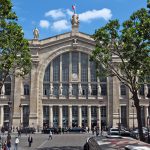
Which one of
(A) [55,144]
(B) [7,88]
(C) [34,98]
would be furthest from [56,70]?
(A) [55,144]

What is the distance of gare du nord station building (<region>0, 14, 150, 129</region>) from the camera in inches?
3295

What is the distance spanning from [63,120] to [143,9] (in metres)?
55.8

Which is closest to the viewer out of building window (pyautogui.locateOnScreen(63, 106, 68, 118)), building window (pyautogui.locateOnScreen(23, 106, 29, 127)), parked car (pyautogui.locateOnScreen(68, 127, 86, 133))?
parked car (pyautogui.locateOnScreen(68, 127, 86, 133))

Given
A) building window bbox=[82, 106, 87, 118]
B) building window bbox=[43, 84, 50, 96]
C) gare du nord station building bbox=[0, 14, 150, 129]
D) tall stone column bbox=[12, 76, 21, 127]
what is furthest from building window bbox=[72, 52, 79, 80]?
tall stone column bbox=[12, 76, 21, 127]

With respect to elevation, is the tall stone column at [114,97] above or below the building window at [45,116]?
above

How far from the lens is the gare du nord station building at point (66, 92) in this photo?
83.7 meters

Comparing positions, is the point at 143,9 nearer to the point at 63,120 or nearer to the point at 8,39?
the point at 8,39

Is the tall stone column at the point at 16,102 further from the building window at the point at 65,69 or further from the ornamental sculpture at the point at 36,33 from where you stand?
the ornamental sculpture at the point at 36,33

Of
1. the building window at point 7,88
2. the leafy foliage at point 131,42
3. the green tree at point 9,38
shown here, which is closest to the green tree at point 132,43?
the leafy foliage at point 131,42

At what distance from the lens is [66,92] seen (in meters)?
85.7

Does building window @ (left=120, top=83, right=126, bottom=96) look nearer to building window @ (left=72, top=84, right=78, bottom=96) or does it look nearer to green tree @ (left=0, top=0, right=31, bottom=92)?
building window @ (left=72, top=84, right=78, bottom=96)

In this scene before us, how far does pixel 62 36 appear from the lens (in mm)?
87250

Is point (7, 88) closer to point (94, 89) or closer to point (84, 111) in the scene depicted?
point (84, 111)

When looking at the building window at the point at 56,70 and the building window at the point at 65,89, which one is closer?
the building window at the point at 56,70
